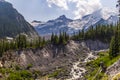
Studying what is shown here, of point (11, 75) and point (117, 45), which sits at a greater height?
point (117, 45)

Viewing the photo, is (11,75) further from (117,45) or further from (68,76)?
(117,45)

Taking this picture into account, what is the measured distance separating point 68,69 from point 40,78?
19.9 m

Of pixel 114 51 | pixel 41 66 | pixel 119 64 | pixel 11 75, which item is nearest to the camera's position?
pixel 119 64

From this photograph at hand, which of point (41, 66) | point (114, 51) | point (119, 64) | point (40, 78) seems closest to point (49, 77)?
point (40, 78)

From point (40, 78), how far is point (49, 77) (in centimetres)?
479

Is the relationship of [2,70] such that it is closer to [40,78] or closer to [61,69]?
[40,78]

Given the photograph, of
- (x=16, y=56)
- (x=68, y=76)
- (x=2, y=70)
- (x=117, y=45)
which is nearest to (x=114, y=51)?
(x=117, y=45)

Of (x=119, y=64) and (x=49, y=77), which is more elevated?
(x=119, y=64)

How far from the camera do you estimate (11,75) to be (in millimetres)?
155375

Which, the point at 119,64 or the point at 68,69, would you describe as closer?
the point at 119,64

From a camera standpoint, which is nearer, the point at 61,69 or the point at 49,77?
the point at 49,77

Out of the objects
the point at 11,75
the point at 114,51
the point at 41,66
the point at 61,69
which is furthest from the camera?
the point at 41,66

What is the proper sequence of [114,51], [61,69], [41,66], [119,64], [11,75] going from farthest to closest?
[41,66], [61,69], [11,75], [114,51], [119,64]

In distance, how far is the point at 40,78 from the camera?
16012cm
